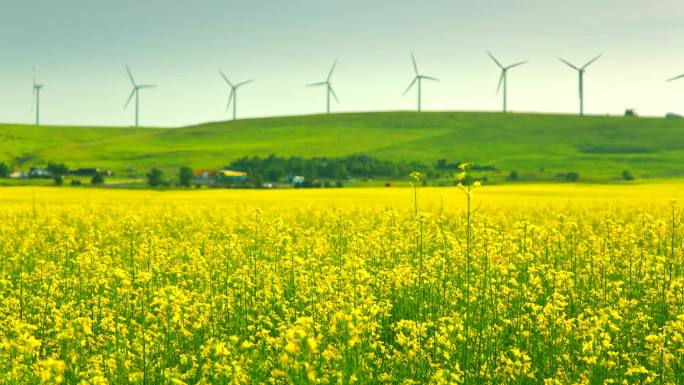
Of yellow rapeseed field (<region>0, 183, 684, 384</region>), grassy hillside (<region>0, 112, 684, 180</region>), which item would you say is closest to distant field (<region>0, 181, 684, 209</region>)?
yellow rapeseed field (<region>0, 183, 684, 384</region>)

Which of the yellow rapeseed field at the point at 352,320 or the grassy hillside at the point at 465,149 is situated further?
the grassy hillside at the point at 465,149

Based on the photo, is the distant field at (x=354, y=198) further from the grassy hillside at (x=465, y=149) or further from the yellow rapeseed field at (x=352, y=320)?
the grassy hillside at (x=465, y=149)

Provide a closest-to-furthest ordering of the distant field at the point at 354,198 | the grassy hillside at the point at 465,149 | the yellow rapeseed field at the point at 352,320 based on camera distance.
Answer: the yellow rapeseed field at the point at 352,320
the distant field at the point at 354,198
the grassy hillside at the point at 465,149

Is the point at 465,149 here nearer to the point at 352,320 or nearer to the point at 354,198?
the point at 354,198

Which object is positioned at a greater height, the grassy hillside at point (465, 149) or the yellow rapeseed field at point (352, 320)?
the grassy hillside at point (465, 149)

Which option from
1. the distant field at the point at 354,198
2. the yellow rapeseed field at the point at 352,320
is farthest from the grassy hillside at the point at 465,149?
the yellow rapeseed field at the point at 352,320

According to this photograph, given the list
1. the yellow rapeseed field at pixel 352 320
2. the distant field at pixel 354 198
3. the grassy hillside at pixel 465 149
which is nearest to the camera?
the yellow rapeseed field at pixel 352 320

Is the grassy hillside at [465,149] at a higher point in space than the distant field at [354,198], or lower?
higher

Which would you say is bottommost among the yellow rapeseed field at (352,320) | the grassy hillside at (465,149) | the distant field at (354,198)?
the yellow rapeseed field at (352,320)

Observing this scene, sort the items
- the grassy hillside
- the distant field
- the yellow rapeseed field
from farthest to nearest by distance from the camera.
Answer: the grassy hillside, the distant field, the yellow rapeseed field

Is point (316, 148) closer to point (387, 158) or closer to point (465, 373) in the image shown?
point (387, 158)

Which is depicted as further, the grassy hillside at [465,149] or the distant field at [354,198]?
the grassy hillside at [465,149]

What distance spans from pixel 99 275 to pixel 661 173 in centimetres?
13569

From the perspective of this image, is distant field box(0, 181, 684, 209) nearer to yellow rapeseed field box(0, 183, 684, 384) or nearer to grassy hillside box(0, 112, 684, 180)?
yellow rapeseed field box(0, 183, 684, 384)
